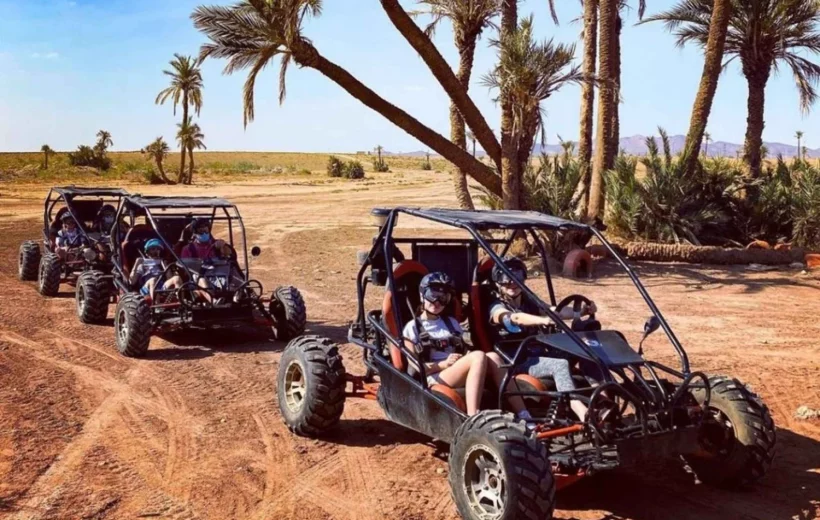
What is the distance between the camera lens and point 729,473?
5.14 metres

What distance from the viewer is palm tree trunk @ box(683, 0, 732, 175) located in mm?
16406

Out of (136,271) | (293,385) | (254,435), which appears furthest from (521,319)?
(136,271)

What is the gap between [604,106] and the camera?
1630cm

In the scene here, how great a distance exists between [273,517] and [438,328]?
1.74 metres

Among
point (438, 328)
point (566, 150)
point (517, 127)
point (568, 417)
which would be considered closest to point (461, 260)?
point (438, 328)

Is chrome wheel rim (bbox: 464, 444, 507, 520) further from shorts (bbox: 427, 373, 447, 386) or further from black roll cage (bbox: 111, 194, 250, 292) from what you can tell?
black roll cage (bbox: 111, 194, 250, 292)

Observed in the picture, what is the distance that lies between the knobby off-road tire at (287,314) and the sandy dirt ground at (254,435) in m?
0.21

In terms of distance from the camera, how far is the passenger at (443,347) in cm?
523

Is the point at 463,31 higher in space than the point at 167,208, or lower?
higher

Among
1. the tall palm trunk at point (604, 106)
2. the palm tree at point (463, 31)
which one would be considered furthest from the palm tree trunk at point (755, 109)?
the palm tree at point (463, 31)

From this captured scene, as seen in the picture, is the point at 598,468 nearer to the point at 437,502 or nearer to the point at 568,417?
the point at 568,417

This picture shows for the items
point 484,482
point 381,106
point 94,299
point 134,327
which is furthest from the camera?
point 381,106

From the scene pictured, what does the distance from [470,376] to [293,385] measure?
2.02m

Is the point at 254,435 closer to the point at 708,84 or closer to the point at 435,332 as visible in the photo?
the point at 435,332
